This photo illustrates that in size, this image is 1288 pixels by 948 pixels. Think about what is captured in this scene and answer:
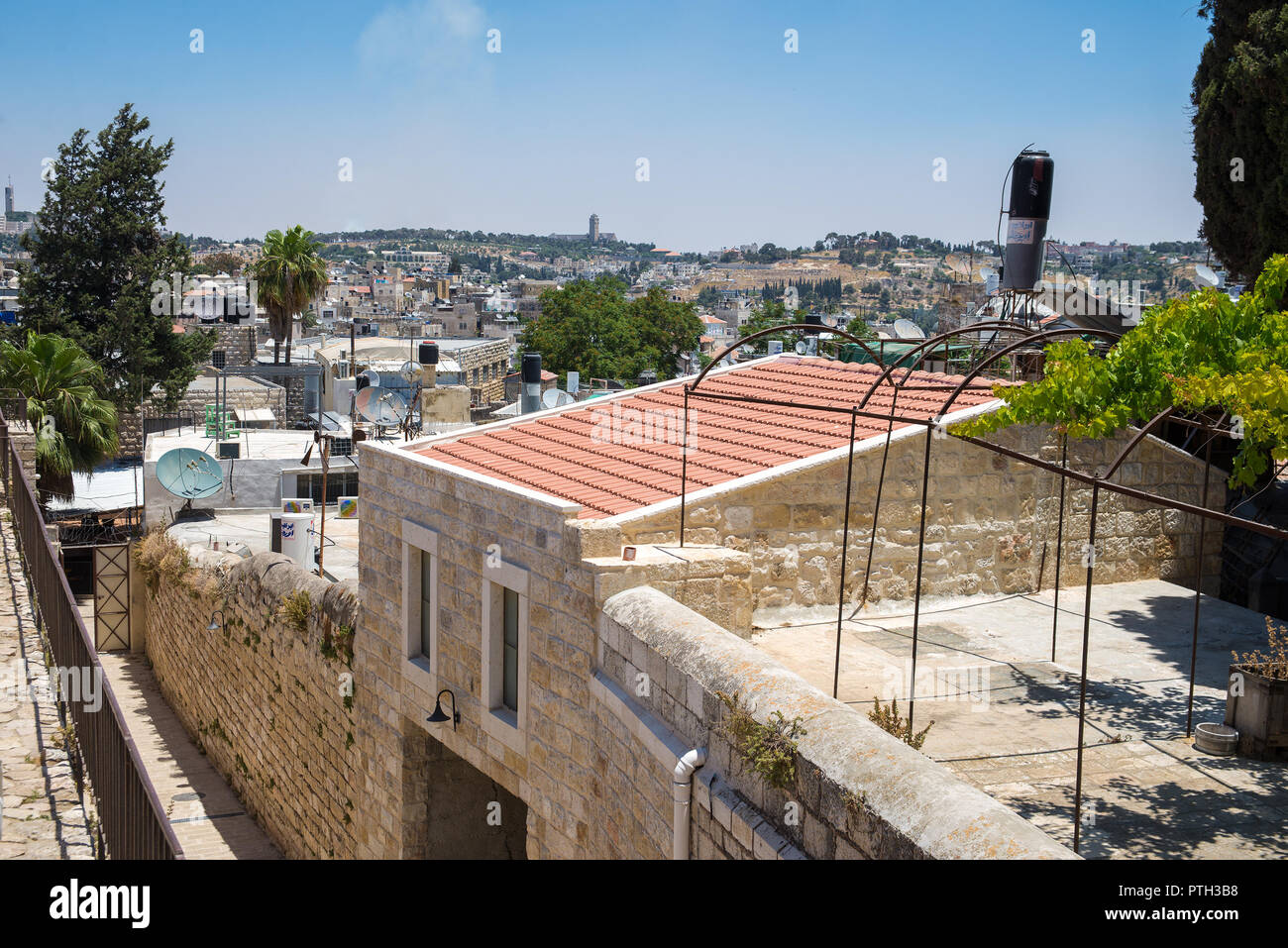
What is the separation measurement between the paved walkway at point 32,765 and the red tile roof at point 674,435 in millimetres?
4289

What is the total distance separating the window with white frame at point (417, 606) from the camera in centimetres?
1195

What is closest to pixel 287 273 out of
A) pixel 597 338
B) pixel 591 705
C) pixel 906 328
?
pixel 597 338

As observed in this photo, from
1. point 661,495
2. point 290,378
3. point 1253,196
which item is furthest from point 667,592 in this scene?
point 290,378

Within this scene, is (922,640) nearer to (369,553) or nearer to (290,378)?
(369,553)

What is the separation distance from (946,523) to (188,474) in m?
17.1

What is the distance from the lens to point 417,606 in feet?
40.5

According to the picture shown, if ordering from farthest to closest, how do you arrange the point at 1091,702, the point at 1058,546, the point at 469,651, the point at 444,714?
the point at 444,714 < the point at 469,651 < the point at 1058,546 < the point at 1091,702

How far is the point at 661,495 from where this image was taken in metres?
10.6

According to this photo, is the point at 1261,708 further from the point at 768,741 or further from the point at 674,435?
the point at 674,435

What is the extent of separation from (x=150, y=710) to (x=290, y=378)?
30.4 metres

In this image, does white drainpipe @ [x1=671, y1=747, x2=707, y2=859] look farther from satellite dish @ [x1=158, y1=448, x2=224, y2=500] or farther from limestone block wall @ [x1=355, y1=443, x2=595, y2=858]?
satellite dish @ [x1=158, y1=448, x2=224, y2=500]

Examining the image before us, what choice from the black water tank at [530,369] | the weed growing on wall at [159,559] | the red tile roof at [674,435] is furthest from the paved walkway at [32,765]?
the black water tank at [530,369]

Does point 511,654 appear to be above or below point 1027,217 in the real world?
below

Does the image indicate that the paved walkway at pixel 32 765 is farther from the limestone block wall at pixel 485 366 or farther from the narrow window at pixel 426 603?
the limestone block wall at pixel 485 366
